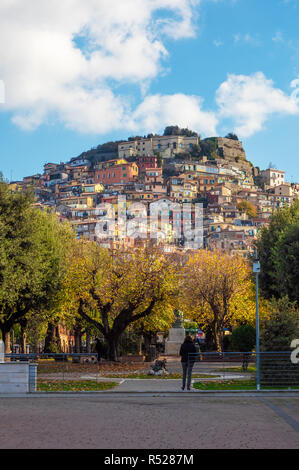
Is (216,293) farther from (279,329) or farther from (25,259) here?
(279,329)

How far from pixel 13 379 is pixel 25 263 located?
12.3 m

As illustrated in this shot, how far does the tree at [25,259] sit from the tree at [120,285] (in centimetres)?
126

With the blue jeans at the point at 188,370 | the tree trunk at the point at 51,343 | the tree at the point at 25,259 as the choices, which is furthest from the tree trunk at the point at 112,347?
the blue jeans at the point at 188,370

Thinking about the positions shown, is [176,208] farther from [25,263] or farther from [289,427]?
[289,427]

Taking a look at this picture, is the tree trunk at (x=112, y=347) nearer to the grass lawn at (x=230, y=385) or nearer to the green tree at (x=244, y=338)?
the green tree at (x=244, y=338)

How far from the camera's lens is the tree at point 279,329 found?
781 inches

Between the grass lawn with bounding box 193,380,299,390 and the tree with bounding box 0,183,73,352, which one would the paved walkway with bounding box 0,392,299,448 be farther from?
the tree with bounding box 0,183,73,352

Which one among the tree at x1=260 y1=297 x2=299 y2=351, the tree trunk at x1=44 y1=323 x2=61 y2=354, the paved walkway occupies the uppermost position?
the tree at x1=260 y1=297 x2=299 y2=351

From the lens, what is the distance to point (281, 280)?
3306cm

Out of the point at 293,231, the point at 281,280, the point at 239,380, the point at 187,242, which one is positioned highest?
the point at 187,242

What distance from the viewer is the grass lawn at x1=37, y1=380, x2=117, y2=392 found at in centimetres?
1944

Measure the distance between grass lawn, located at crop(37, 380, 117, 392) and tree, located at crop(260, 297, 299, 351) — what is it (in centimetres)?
547

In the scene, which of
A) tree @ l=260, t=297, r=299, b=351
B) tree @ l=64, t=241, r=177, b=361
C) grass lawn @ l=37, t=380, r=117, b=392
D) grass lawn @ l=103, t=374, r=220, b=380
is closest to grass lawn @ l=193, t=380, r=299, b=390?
tree @ l=260, t=297, r=299, b=351
